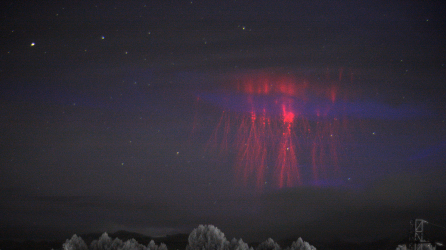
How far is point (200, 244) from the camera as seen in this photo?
3703 centimetres

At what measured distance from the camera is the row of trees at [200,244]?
37156mm

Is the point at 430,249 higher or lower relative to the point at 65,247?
higher

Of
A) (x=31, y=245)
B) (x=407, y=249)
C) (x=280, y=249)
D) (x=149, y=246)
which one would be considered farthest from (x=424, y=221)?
(x=31, y=245)

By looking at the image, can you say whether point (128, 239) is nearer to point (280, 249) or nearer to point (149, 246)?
point (149, 246)

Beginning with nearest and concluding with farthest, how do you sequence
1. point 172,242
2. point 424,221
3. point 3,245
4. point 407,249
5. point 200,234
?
point 424,221, point 407,249, point 200,234, point 172,242, point 3,245

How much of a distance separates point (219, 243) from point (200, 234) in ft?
6.25

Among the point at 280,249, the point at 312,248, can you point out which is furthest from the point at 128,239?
the point at 312,248

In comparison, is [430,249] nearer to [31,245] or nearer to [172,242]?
[172,242]

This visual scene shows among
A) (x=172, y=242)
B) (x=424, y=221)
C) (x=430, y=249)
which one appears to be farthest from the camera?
(x=172, y=242)

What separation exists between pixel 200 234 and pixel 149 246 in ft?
20.7

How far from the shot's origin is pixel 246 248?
3875cm

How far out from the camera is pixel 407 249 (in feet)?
80.4

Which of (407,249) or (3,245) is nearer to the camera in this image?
(407,249)

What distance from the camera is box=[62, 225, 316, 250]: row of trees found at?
122ft
